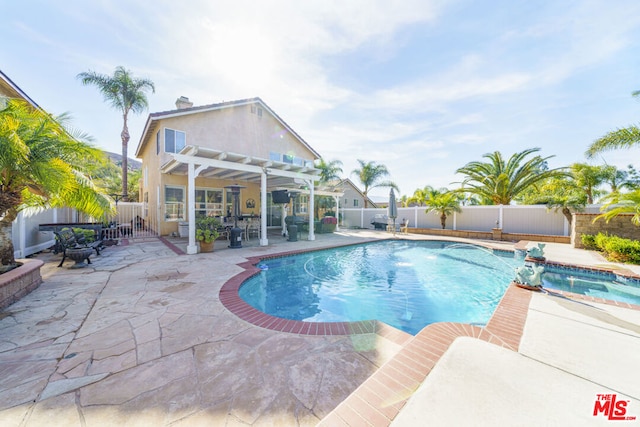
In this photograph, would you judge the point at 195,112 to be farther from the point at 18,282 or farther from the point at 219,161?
the point at 18,282

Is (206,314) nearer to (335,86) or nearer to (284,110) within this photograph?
(335,86)

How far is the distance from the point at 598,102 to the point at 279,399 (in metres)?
15.3

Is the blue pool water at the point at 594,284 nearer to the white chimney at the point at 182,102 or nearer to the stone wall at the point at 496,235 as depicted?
the stone wall at the point at 496,235

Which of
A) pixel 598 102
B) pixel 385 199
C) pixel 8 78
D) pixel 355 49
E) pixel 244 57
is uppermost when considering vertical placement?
pixel 355 49

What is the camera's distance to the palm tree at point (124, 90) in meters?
17.2

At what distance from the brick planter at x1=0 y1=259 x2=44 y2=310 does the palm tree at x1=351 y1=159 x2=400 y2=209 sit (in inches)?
932

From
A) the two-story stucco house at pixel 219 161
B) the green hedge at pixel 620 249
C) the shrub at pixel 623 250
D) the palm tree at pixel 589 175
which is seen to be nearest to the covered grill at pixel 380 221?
the two-story stucco house at pixel 219 161

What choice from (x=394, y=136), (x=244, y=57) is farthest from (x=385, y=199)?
(x=244, y=57)

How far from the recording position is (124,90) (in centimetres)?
1791

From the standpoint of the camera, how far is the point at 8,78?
22.9 ft

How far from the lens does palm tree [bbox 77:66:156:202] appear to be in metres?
17.2

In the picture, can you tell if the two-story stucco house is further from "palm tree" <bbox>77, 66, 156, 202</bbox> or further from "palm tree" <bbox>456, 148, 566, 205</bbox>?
"palm tree" <bbox>456, 148, 566, 205</bbox>

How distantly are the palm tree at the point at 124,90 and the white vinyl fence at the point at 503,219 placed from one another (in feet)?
74.9

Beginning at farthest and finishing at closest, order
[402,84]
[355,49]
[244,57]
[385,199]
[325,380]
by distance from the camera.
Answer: [385,199], [402,84], [355,49], [244,57], [325,380]
